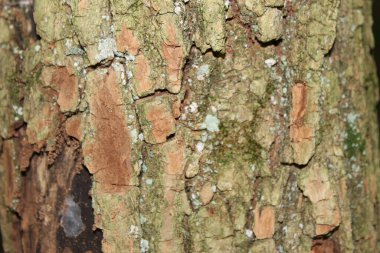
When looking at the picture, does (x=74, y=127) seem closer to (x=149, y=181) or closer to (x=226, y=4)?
(x=149, y=181)

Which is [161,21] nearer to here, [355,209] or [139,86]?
[139,86]

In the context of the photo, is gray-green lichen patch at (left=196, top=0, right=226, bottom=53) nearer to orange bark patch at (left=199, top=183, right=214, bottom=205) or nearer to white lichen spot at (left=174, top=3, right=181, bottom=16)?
white lichen spot at (left=174, top=3, right=181, bottom=16)

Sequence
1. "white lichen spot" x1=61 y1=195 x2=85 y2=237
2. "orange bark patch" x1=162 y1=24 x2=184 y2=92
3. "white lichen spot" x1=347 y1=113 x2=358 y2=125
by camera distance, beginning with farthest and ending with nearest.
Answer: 1. "white lichen spot" x1=347 y1=113 x2=358 y2=125
2. "white lichen spot" x1=61 y1=195 x2=85 y2=237
3. "orange bark patch" x1=162 y1=24 x2=184 y2=92

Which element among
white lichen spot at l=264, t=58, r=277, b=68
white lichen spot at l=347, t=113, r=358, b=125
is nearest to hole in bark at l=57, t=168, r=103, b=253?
white lichen spot at l=264, t=58, r=277, b=68

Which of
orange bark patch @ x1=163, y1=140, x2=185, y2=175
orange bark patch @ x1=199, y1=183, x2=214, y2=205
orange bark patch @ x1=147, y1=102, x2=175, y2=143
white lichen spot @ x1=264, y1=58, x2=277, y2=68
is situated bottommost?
orange bark patch @ x1=199, y1=183, x2=214, y2=205

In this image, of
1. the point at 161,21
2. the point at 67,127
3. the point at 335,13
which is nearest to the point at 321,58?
the point at 335,13

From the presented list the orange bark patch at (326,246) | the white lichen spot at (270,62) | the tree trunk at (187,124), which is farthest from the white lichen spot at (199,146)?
the orange bark patch at (326,246)
